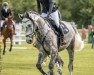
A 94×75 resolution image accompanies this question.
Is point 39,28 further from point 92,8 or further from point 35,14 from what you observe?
point 92,8

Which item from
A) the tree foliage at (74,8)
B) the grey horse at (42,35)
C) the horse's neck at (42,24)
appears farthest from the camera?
the tree foliage at (74,8)

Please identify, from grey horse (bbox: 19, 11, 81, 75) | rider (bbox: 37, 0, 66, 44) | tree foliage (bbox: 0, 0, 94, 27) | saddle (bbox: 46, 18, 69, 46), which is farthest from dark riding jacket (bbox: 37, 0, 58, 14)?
tree foliage (bbox: 0, 0, 94, 27)

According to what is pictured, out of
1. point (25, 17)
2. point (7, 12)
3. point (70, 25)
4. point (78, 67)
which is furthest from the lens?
point (7, 12)

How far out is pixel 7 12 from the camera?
30562 mm

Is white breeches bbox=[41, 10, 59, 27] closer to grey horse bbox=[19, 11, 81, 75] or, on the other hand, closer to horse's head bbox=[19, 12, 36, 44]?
grey horse bbox=[19, 11, 81, 75]

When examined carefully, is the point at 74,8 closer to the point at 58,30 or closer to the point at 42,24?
the point at 58,30

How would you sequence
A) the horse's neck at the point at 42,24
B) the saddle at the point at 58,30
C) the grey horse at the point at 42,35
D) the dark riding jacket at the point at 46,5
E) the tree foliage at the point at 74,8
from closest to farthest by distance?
1. the grey horse at the point at 42,35
2. the horse's neck at the point at 42,24
3. the dark riding jacket at the point at 46,5
4. the saddle at the point at 58,30
5. the tree foliage at the point at 74,8

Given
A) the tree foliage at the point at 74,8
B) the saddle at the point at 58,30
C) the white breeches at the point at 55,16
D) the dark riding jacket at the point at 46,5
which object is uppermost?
the dark riding jacket at the point at 46,5

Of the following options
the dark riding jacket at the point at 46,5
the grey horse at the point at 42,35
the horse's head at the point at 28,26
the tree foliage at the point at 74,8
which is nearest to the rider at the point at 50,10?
the dark riding jacket at the point at 46,5

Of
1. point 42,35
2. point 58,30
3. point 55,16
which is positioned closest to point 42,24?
point 42,35

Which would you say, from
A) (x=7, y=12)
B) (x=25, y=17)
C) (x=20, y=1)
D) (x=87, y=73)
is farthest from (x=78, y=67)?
(x=20, y=1)

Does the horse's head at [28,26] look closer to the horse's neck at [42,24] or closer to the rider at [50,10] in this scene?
the horse's neck at [42,24]

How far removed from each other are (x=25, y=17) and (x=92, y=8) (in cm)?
8987

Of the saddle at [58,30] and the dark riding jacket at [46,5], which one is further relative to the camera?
the saddle at [58,30]
